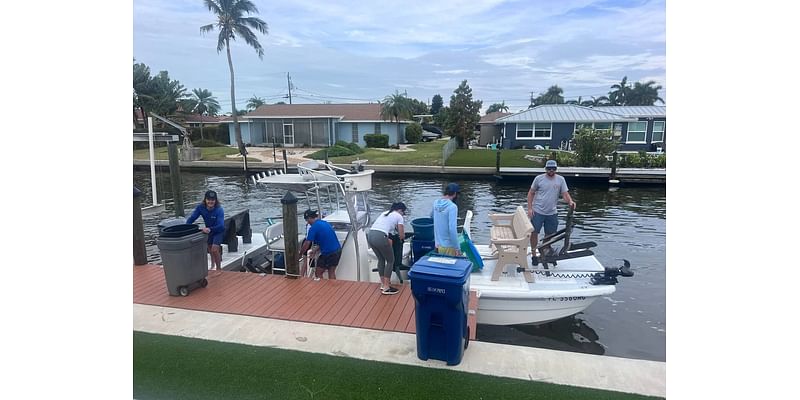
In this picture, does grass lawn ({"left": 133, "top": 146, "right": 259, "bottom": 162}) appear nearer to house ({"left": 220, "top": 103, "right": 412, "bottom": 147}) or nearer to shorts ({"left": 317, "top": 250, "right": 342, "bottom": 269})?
house ({"left": 220, "top": 103, "right": 412, "bottom": 147})

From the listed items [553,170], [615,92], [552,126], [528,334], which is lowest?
[528,334]

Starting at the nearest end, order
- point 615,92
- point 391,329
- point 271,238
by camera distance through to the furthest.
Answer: point 391,329
point 271,238
point 615,92

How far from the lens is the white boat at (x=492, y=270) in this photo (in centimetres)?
609

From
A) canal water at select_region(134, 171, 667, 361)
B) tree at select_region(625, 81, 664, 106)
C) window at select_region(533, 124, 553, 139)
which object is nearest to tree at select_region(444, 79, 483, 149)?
window at select_region(533, 124, 553, 139)

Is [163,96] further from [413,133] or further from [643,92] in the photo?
[643,92]

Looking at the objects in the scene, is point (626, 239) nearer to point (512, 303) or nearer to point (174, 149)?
point (512, 303)

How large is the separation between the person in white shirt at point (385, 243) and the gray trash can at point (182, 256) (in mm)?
2315

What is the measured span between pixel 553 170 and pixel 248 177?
75.8 feet

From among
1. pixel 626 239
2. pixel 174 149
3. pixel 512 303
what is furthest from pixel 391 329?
pixel 626 239

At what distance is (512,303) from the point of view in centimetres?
613

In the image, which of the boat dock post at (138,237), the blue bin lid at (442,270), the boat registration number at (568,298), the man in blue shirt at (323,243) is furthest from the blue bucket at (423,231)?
the boat dock post at (138,237)

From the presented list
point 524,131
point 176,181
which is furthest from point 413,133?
point 176,181

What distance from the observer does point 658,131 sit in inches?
1319

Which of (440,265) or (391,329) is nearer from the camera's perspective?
(440,265)
